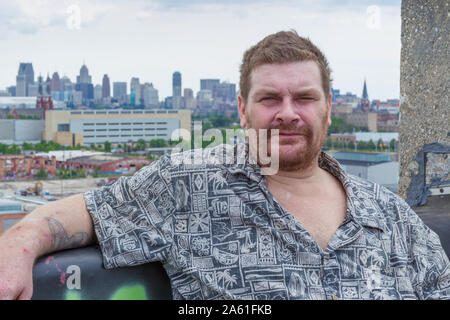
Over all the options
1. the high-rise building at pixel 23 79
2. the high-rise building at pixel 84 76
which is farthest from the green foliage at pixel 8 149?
the high-rise building at pixel 84 76

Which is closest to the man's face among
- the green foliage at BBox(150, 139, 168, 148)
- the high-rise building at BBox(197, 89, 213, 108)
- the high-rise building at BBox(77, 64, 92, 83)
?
the green foliage at BBox(150, 139, 168, 148)

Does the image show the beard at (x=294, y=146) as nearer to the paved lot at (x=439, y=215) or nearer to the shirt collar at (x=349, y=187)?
the shirt collar at (x=349, y=187)

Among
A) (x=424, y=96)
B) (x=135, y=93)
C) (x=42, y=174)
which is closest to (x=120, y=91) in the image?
(x=135, y=93)

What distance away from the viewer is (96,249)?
995mm

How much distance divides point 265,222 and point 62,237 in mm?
332

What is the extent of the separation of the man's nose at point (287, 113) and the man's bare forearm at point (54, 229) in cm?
37

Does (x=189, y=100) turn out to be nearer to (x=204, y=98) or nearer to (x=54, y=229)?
(x=204, y=98)

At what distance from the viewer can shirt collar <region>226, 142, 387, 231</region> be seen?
106 cm

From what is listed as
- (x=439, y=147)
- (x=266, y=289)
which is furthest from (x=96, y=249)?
(x=439, y=147)

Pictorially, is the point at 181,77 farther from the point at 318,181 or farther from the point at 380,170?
the point at 318,181

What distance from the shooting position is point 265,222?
3.32 ft

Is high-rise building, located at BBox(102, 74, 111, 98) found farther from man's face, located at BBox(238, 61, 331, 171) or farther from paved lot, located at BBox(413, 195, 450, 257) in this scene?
man's face, located at BBox(238, 61, 331, 171)

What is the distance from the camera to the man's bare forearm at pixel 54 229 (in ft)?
2.98
